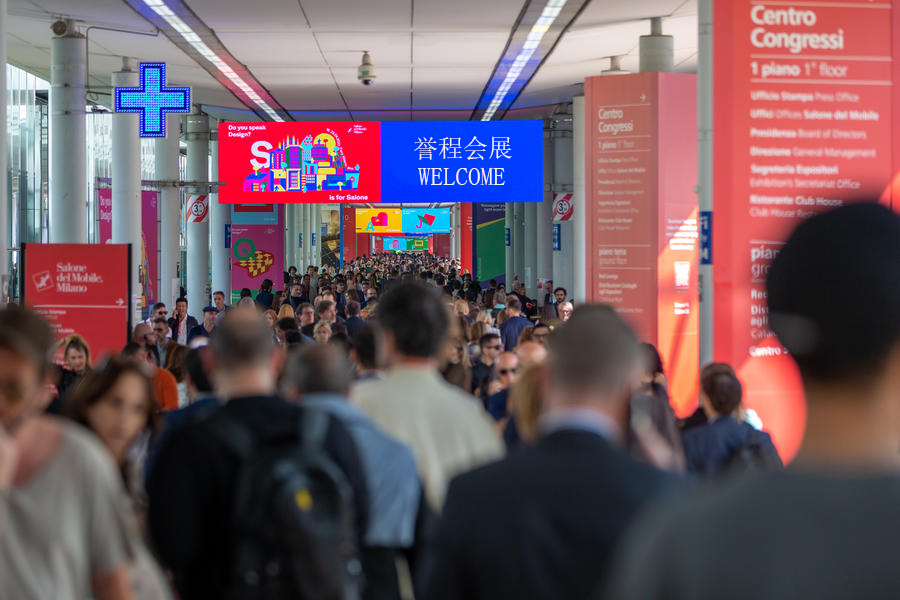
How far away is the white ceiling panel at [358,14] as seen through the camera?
1452cm

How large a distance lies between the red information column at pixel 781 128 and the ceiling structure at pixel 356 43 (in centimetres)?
657

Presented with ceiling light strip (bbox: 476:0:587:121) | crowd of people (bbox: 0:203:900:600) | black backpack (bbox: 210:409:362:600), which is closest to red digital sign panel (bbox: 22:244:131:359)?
crowd of people (bbox: 0:203:900:600)

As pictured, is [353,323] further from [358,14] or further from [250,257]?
[250,257]

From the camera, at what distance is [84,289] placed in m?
11.0

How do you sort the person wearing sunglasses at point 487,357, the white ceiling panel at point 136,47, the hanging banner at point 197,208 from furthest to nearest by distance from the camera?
the hanging banner at point 197,208
the white ceiling panel at point 136,47
the person wearing sunglasses at point 487,357

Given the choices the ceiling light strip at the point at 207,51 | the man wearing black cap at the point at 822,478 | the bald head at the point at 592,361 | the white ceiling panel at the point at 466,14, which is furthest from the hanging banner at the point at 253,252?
the man wearing black cap at the point at 822,478

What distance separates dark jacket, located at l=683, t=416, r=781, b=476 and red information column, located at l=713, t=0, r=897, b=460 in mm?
2687

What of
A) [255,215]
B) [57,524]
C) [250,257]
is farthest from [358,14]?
[250,257]

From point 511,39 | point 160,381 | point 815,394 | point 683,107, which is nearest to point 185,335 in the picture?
point 511,39

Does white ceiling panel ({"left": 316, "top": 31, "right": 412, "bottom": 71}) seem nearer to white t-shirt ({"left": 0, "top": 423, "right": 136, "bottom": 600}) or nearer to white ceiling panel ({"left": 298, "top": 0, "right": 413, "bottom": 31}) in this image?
white ceiling panel ({"left": 298, "top": 0, "right": 413, "bottom": 31})

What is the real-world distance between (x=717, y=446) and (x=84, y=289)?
23.5 feet

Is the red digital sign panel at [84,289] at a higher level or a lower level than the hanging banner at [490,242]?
lower

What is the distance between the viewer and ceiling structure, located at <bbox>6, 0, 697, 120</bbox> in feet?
48.9

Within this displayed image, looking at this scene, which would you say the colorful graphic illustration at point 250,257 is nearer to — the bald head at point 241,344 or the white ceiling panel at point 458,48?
the white ceiling panel at point 458,48
